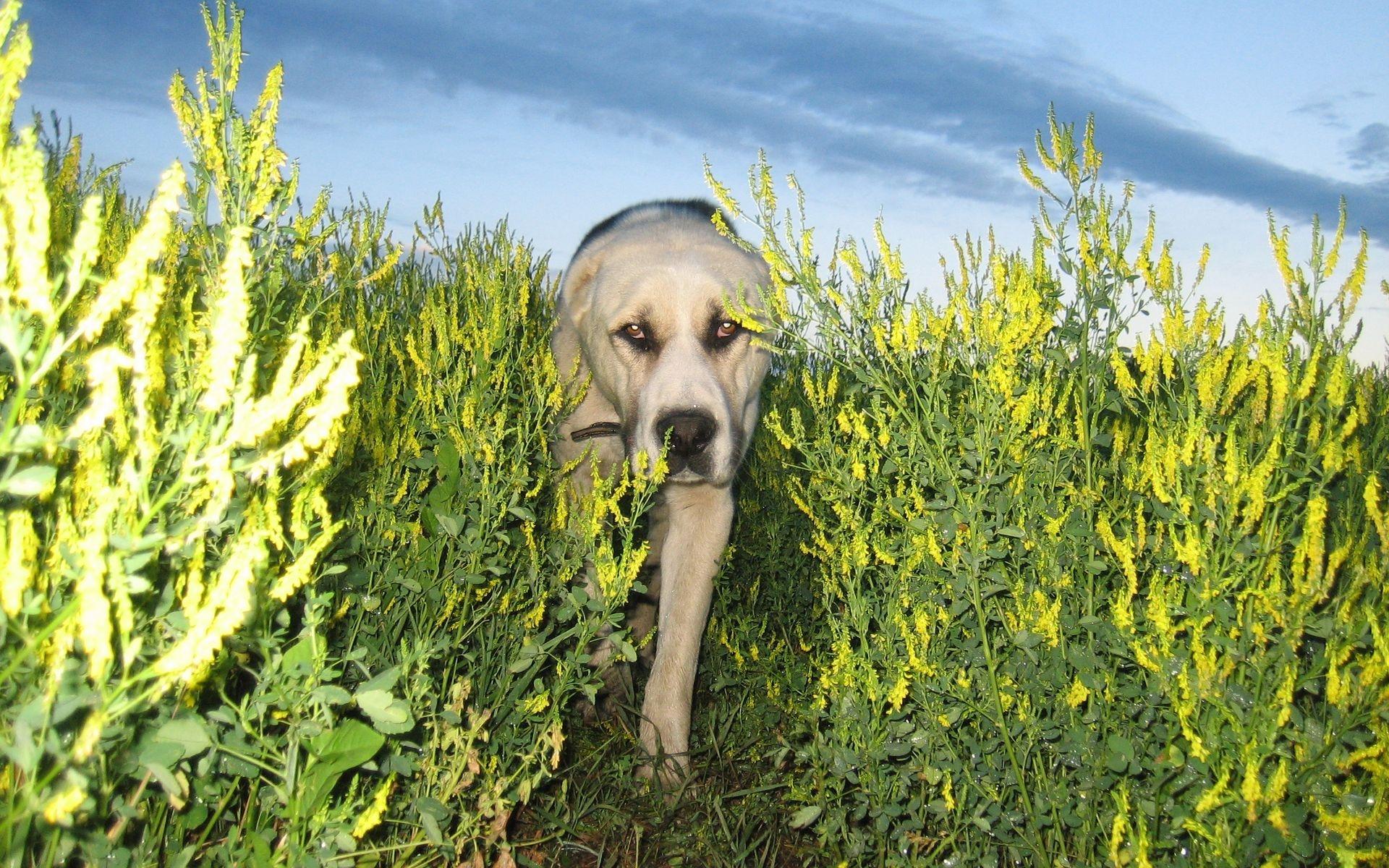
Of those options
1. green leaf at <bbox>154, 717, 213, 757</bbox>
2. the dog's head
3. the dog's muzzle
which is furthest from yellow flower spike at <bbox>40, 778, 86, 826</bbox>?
the dog's muzzle

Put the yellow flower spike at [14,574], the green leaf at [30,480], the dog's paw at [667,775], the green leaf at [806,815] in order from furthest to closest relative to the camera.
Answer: the dog's paw at [667,775] < the green leaf at [806,815] < the yellow flower spike at [14,574] < the green leaf at [30,480]

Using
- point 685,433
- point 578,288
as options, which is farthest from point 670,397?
point 578,288

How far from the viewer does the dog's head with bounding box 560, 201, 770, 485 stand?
3104 millimetres

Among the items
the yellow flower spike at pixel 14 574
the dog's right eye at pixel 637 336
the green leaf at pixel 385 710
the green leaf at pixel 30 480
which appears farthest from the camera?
the dog's right eye at pixel 637 336

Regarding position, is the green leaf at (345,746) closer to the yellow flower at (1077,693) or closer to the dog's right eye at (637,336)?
the yellow flower at (1077,693)

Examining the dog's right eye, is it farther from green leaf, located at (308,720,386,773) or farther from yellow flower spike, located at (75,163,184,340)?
yellow flower spike, located at (75,163,184,340)

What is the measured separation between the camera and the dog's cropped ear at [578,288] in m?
3.84

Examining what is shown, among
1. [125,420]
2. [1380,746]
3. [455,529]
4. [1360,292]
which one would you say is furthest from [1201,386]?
[125,420]

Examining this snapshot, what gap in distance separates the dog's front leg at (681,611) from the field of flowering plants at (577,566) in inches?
8.2

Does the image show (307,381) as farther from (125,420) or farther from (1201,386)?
(1201,386)

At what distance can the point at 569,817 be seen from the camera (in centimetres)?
244

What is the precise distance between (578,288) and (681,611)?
1.52 meters

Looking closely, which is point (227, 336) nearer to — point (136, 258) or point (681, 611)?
point (136, 258)

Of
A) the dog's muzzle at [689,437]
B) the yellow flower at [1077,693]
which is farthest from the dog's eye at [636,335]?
the yellow flower at [1077,693]
